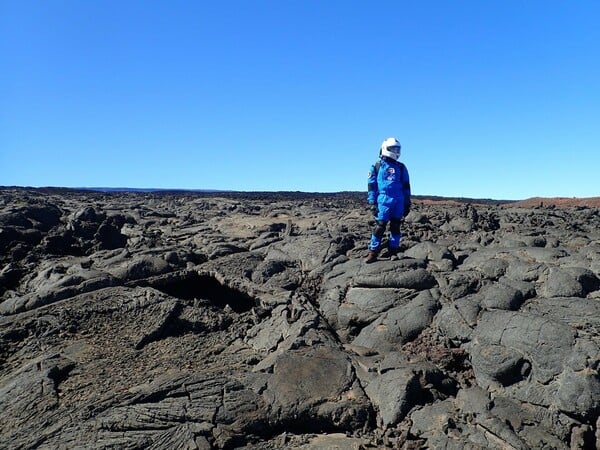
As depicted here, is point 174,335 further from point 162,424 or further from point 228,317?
point 162,424

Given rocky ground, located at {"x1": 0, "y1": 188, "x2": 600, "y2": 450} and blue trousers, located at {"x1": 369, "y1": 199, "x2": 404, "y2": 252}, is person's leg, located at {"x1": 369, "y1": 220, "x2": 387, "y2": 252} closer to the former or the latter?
blue trousers, located at {"x1": 369, "y1": 199, "x2": 404, "y2": 252}

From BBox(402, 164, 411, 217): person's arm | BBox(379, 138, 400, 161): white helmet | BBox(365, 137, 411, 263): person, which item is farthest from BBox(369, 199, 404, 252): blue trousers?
BBox(379, 138, 400, 161): white helmet

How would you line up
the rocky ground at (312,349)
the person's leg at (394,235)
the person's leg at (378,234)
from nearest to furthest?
1. the rocky ground at (312,349)
2. the person's leg at (378,234)
3. the person's leg at (394,235)

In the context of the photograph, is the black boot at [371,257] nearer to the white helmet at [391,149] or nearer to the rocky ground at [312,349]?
the rocky ground at [312,349]

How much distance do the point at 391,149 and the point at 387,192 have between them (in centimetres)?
88

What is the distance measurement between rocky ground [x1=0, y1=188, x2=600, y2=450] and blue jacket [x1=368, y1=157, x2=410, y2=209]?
4.18 feet

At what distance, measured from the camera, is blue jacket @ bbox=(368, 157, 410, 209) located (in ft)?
31.9

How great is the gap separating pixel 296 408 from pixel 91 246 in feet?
36.8

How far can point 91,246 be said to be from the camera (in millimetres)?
15109

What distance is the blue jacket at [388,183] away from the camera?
9727 mm

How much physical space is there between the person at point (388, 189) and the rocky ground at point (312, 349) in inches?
28.1

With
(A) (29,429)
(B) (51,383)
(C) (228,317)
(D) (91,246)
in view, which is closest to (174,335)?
(C) (228,317)

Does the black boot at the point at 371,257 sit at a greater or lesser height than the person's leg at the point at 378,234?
lesser

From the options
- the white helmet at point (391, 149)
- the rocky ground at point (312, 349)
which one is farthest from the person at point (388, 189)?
the rocky ground at point (312, 349)
